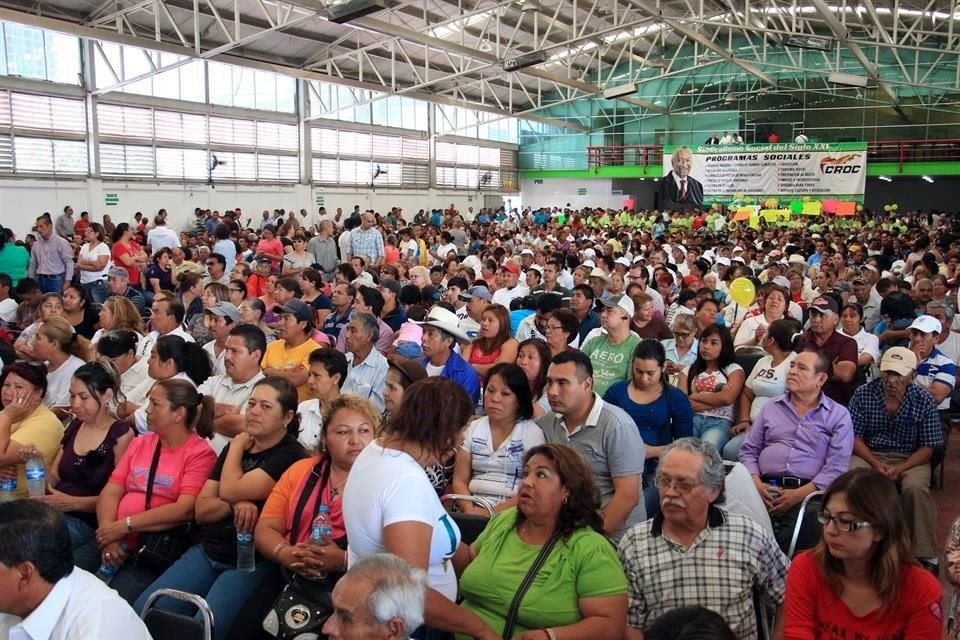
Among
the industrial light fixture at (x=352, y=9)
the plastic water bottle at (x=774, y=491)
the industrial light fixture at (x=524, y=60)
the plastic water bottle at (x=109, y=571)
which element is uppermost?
the industrial light fixture at (x=524, y=60)

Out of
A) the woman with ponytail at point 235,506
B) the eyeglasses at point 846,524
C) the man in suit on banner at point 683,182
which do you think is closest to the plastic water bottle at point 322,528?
the woman with ponytail at point 235,506

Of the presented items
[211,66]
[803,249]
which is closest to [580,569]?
[803,249]

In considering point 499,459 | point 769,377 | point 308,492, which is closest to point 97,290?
point 499,459

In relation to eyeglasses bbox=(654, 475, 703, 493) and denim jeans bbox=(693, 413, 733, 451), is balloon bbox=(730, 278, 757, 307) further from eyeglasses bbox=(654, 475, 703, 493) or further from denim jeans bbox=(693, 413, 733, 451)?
eyeglasses bbox=(654, 475, 703, 493)

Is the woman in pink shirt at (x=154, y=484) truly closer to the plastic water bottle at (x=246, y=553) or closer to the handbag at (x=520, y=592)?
the plastic water bottle at (x=246, y=553)

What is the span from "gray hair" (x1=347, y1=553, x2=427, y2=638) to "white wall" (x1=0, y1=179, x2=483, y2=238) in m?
15.3

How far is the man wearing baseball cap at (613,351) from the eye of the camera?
5039 mm

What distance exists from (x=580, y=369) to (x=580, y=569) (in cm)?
112

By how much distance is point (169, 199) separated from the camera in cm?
1798

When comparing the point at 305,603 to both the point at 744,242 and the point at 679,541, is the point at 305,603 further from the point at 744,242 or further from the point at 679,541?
the point at 744,242

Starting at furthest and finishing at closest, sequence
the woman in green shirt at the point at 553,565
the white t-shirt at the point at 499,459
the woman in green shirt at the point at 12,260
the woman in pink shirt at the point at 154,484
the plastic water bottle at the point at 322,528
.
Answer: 1. the woman in green shirt at the point at 12,260
2. the white t-shirt at the point at 499,459
3. the woman in pink shirt at the point at 154,484
4. the plastic water bottle at the point at 322,528
5. the woman in green shirt at the point at 553,565

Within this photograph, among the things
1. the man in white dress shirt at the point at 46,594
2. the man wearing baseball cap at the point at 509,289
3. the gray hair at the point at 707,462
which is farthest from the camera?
the man wearing baseball cap at the point at 509,289

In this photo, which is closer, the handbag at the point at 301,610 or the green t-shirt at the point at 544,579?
the green t-shirt at the point at 544,579

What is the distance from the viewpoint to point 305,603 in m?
2.67
